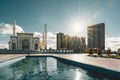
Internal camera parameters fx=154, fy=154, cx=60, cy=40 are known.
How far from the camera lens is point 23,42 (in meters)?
63.7

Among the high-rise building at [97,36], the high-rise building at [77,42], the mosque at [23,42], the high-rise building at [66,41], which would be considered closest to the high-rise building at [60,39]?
the high-rise building at [66,41]

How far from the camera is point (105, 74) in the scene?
30.5 ft

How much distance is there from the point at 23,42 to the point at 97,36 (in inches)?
1336

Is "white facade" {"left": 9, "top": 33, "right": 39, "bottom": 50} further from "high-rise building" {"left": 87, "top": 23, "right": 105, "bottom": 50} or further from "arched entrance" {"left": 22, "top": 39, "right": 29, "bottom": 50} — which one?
"high-rise building" {"left": 87, "top": 23, "right": 105, "bottom": 50}

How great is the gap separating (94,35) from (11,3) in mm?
55272

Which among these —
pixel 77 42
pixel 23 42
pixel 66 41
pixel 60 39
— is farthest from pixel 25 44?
pixel 77 42

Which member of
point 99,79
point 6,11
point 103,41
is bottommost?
point 99,79

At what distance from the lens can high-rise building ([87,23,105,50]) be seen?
2776 inches

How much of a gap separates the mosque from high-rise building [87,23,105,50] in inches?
1033

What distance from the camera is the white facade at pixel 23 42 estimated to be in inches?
2441

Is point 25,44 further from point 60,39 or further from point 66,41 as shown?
point 60,39

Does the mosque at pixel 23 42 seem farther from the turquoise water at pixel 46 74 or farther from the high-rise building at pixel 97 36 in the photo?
the turquoise water at pixel 46 74

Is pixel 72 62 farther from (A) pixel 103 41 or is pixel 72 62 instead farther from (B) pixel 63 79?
(A) pixel 103 41

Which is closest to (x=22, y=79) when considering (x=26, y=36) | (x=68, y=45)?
(x=26, y=36)
